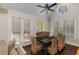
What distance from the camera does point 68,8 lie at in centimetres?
189

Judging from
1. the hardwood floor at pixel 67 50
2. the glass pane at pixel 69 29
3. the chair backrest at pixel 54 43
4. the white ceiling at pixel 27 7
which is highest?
the white ceiling at pixel 27 7

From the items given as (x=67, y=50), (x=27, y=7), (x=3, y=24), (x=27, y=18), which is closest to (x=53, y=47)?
(x=67, y=50)

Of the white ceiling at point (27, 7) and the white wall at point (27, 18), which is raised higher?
the white ceiling at point (27, 7)

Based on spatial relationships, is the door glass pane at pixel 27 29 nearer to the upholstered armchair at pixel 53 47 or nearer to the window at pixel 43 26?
the window at pixel 43 26

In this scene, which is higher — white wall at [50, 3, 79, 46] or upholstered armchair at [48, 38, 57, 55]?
white wall at [50, 3, 79, 46]

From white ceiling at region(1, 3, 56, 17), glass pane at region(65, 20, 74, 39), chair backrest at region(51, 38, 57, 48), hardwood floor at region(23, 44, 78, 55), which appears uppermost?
white ceiling at region(1, 3, 56, 17)

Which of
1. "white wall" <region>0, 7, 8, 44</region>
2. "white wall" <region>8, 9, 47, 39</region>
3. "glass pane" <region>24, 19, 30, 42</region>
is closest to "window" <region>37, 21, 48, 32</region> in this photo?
"white wall" <region>8, 9, 47, 39</region>

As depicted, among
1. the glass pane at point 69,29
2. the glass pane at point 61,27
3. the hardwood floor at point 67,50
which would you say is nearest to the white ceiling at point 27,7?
the glass pane at point 61,27

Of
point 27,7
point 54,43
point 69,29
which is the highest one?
point 27,7

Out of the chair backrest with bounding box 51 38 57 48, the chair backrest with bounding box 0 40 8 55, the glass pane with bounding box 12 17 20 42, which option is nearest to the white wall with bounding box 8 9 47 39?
the glass pane with bounding box 12 17 20 42

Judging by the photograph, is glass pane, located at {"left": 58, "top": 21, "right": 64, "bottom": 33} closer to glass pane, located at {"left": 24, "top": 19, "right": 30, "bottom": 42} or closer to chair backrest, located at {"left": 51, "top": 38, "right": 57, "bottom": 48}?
chair backrest, located at {"left": 51, "top": 38, "right": 57, "bottom": 48}

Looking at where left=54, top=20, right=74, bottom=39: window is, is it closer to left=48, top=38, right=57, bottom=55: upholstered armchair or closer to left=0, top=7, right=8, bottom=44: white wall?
left=48, top=38, right=57, bottom=55: upholstered armchair

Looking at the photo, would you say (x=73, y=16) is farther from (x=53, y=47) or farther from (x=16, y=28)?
(x=16, y=28)
